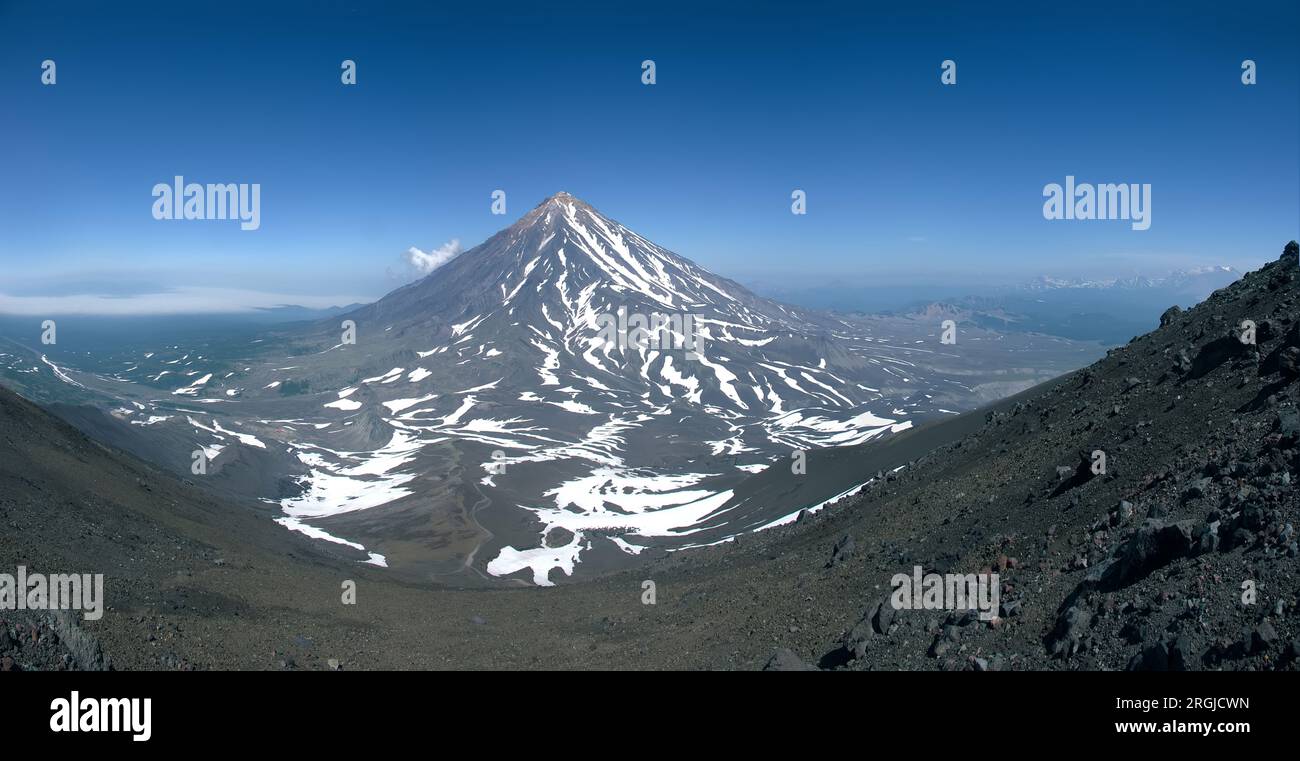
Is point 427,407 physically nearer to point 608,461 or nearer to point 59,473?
point 608,461

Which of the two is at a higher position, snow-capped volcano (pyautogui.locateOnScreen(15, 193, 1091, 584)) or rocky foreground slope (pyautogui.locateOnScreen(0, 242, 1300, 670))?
rocky foreground slope (pyautogui.locateOnScreen(0, 242, 1300, 670))

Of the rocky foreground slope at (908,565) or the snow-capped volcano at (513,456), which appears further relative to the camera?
the snow-capped volcano at (513,456)

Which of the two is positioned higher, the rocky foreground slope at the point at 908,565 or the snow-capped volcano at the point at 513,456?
the rocky foreground slope at the point at 908,565

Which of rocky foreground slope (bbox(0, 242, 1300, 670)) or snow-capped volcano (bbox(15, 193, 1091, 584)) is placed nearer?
rocky foreground slope (bbox(0, 242, 1300, 670))

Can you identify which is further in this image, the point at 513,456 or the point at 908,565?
the point at 513,456

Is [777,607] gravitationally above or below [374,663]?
above

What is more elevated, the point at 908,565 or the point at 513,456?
the point at 908,565

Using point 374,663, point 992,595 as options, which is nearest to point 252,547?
point 374,663
